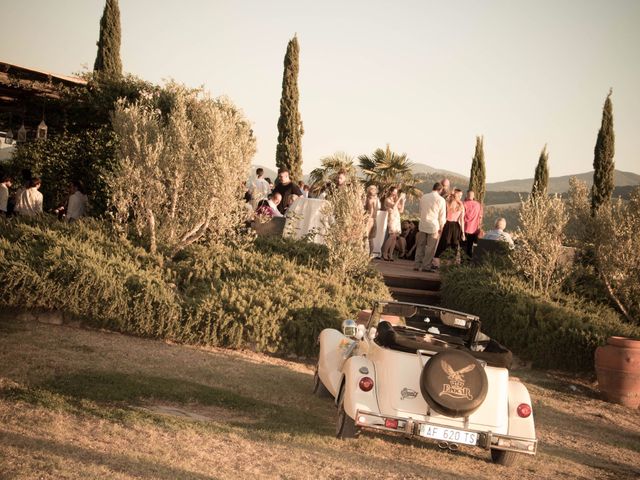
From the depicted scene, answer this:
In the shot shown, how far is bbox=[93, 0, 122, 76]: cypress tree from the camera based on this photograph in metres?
30.8

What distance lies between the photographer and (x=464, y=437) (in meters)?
6.85

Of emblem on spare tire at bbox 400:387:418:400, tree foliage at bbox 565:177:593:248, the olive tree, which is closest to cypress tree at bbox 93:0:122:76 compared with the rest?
the olive tree

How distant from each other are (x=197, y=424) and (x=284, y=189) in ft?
40.0

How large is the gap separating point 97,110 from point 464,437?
15.6 metres

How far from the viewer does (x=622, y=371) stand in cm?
1172

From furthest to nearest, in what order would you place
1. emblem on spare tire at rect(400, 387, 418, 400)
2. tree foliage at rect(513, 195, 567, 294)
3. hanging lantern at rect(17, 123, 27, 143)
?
hanging lantern at rect(17, 123, 27, 143) < tree foliage at rect(513, 195, 567, 294) < emblem on spare tire at rect(400, 387, 418, 400)

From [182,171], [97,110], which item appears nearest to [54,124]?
[97,110]

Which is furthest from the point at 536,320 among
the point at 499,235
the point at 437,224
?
the point at 499,235

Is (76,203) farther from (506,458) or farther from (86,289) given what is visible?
(506,458)

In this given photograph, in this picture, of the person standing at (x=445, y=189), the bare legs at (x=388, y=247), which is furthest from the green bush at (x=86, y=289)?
the bare legs at (x=388, y=247)

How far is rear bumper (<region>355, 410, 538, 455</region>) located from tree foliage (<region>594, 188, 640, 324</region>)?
8.98 m

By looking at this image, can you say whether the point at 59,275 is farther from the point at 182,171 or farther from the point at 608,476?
the point at 608,476

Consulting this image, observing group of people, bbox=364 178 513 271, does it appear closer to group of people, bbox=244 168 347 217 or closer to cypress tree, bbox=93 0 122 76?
group of people, bbox=244 168 347 217

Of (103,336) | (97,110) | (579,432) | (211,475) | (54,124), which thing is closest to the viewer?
(211,475)
